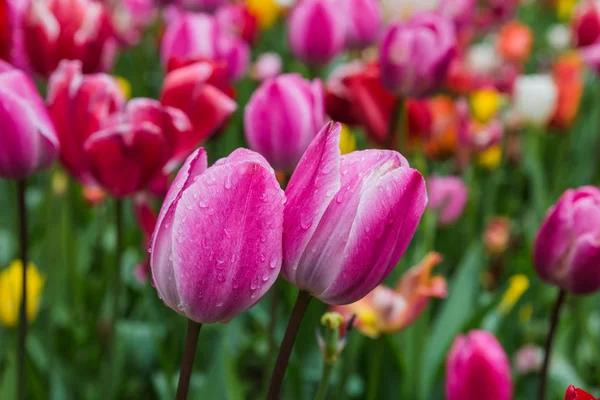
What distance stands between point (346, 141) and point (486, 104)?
1.03 metres

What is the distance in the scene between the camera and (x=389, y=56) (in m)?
1.18

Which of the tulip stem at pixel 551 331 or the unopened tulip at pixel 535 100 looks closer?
the tulip stem at pixel 551 331

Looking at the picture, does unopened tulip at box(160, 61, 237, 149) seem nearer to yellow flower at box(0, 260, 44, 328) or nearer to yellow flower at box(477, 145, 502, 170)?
yellow flower at box(0, 260, 44, 328)

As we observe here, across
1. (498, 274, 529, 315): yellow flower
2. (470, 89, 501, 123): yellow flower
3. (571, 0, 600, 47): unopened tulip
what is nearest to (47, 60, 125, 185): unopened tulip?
(498, 274, 529, 315): yellow flower

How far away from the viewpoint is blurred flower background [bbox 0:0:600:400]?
1.54 ft

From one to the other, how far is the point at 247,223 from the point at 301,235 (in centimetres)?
3

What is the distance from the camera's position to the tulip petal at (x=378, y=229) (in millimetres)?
472

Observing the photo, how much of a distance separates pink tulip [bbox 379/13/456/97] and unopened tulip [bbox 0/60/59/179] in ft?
1.92

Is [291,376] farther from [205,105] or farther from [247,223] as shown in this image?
[247,223]

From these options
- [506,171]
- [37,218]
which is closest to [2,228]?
[37,218]

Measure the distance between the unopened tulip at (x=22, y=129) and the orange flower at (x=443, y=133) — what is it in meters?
1.22

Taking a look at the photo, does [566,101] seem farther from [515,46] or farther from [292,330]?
[292,330]

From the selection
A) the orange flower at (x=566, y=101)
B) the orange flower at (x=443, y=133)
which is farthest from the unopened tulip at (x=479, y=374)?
the orange flower at (x=566, y=101)

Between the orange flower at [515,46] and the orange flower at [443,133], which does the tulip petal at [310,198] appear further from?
the orange flower at [515,46]
